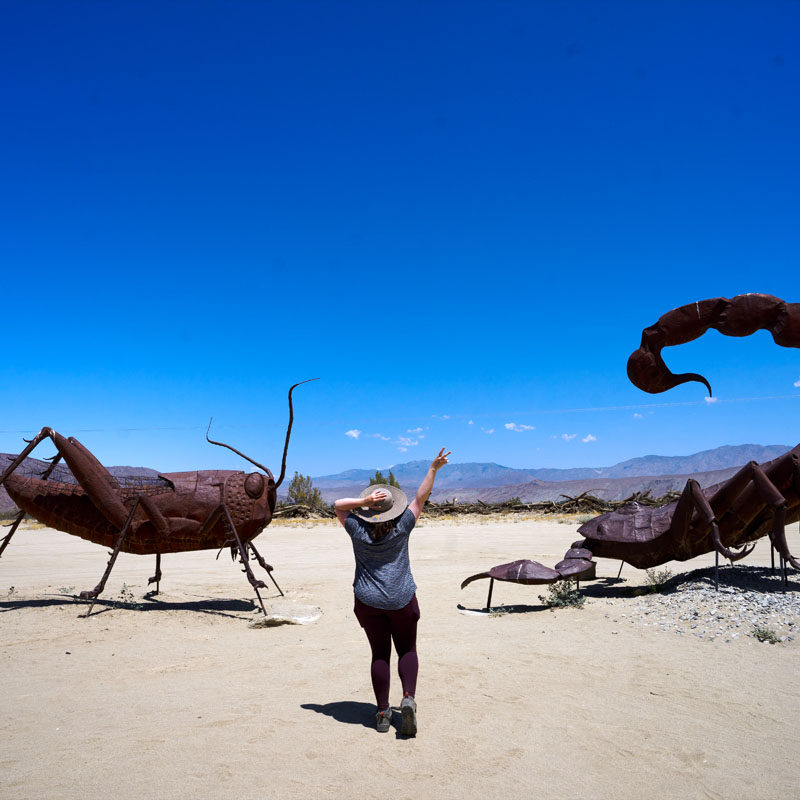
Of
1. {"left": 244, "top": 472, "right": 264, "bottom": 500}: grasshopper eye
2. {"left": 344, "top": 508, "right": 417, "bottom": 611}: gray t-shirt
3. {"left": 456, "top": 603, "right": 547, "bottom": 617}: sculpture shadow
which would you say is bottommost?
{"left": 456, "top": 603, "right": 547, "bottom": 617}: sculpture shadow

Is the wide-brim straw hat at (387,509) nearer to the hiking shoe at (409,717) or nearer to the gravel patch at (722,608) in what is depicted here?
the hiking shoe at (409,717)

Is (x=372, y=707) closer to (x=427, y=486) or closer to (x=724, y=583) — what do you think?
(x=427, y=486)

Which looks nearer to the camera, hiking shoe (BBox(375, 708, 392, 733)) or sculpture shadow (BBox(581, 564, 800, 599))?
hiking shoe (BBox(375, 708, 392, 733))

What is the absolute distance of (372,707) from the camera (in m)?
5.21

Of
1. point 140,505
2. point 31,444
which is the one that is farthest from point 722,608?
point 31,444

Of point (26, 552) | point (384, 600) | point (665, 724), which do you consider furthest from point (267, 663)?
point (26, 552)

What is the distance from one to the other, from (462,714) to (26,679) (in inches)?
176

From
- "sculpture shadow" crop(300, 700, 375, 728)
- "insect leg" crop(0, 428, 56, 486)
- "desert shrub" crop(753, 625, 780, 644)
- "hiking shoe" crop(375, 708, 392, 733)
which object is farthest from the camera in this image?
"insect leg" crop(0, 428, 56, 486)

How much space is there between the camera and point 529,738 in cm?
445

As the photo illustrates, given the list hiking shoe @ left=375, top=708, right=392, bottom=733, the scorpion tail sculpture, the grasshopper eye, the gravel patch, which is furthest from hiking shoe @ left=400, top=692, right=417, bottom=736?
the grasshopper eye

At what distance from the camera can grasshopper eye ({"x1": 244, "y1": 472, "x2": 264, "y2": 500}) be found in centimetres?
934

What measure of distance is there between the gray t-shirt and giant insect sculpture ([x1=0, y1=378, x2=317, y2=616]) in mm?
4530

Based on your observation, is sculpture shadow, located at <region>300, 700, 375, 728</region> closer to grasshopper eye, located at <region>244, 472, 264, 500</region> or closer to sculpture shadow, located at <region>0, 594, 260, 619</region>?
sculpture shadow, located at <region>0, 594, 260, 619</region>

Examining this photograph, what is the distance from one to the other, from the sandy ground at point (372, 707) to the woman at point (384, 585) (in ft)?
1.49
